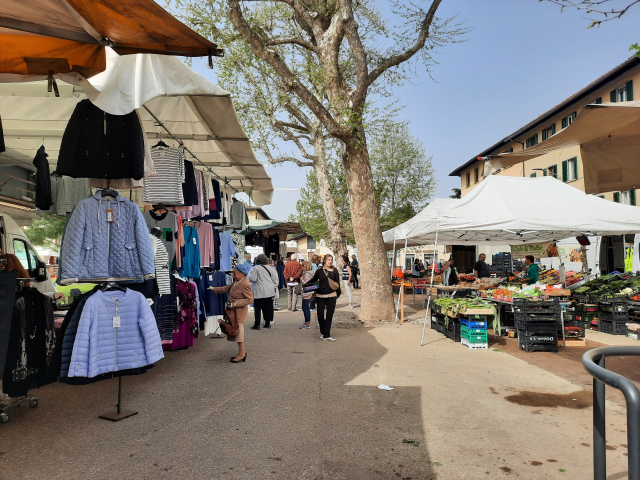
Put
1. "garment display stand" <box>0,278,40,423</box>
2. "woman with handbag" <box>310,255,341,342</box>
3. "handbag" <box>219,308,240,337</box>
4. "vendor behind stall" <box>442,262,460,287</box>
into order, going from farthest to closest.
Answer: "vendor behind stall" <box>442,262,460,287</box>, "woman with handbag" <box>310,255,341,342</box>, "handbag" <box>219,308,240,337</box>, "garment display stand" <box>0,278,40,423</box>

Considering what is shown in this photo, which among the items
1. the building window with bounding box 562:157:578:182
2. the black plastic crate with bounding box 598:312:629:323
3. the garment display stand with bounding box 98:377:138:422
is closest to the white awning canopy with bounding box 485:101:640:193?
the garment display stand with bounding box 98:377:138:422

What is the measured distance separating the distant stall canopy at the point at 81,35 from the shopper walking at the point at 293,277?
1164 cm

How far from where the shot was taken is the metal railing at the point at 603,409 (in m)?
1.73

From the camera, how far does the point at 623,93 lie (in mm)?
24266

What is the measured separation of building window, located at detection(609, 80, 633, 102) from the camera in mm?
23594

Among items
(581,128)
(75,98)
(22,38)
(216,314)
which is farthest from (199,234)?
(581,128)

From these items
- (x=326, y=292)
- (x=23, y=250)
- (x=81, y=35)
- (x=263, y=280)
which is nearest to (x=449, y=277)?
(x=326, y=292)

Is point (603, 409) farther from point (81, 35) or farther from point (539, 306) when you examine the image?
point (539, 306)

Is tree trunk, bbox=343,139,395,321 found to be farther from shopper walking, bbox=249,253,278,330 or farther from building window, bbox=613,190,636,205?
building window, bbox=613,190,636,205

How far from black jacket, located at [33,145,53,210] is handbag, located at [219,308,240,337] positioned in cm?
327

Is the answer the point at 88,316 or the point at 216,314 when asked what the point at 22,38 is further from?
the point at 216,314

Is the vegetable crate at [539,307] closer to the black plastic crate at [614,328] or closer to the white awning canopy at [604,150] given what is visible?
the black plastic crate at [614,328]

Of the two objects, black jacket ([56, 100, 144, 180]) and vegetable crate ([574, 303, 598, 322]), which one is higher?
black jacket ([56, 100, 144, 180])

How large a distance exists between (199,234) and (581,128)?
263 inches
